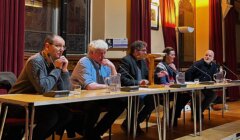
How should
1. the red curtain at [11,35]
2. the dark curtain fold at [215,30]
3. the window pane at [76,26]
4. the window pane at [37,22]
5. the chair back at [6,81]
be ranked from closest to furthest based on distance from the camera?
the chair back at [6,81], the red curtain at [11,35], the window pane at [37,22], the window pane at [76,26], the dark curtain fold at [215,30]

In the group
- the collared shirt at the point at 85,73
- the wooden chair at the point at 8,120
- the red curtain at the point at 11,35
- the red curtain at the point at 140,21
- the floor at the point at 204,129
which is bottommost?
the floor at the point at 204,129

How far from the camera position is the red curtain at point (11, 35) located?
3396mm

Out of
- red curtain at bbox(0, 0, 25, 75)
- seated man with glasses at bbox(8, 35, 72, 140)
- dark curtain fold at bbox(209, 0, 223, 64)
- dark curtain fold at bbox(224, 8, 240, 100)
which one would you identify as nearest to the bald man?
dark curtain fold at bbox(209, 0, 223, 64)

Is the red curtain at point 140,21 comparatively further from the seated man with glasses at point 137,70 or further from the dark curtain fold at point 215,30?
the dark curtain fold at point 215,30

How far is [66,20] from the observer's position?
4.45 m

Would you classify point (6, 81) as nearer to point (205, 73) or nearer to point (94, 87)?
point (94, 87)

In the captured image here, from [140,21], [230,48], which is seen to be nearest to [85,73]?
[140,21]

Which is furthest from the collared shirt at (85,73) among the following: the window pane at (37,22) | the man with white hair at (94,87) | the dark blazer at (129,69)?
the window pane at (37,22)

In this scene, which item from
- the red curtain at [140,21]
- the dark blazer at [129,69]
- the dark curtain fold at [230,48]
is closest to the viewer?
the dark blazer at [129,69]

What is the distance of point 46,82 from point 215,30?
5.49 m

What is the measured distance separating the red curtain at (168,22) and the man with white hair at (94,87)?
2897 mm

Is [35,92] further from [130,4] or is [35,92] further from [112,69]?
[130,4]

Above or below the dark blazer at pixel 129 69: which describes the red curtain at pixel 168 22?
above

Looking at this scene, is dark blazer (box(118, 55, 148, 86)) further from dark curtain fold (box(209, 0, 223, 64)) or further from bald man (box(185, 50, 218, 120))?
dark curtain fold (box(209, 0, 223, 64))
